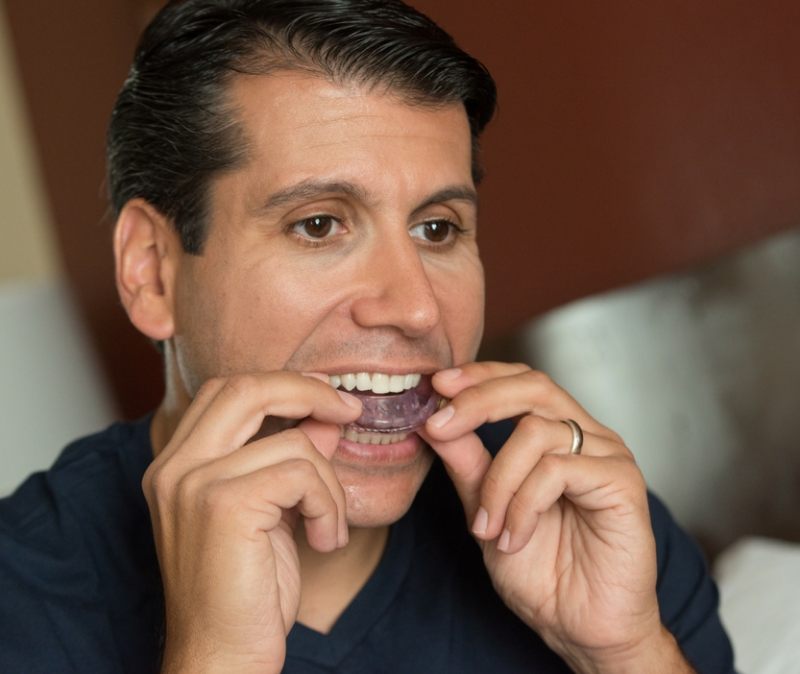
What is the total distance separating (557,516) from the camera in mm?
1328

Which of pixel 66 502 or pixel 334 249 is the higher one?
pixel 334 249

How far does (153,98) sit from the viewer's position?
1396 mm

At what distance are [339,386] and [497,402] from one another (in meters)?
0.20

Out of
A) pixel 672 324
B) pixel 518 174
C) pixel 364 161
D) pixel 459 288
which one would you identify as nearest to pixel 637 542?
pixel 459 288

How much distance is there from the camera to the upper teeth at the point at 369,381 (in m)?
1.27

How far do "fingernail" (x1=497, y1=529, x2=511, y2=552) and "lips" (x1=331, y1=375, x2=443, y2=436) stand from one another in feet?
0.55

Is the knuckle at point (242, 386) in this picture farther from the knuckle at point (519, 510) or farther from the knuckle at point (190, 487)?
the knuckle at point (519, 510)

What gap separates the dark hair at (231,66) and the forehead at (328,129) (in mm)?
17

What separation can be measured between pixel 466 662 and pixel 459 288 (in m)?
0.50

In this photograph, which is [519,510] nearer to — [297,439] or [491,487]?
[491,487]

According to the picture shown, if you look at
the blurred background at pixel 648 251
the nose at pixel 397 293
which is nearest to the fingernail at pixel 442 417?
the nose at pixel 397 293

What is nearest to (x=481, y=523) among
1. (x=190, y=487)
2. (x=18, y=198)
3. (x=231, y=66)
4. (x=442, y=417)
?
(x=442, y=417)

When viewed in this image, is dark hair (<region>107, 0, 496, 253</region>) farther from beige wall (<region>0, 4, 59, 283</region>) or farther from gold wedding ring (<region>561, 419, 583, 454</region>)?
beige wall (<region>0, 4, 59, 283</region>)

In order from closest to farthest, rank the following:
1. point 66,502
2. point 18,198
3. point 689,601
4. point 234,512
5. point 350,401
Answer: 1. point 234,512
2. point 350,401
3. point 66,502
4. point 689,601
5. point 18,198
